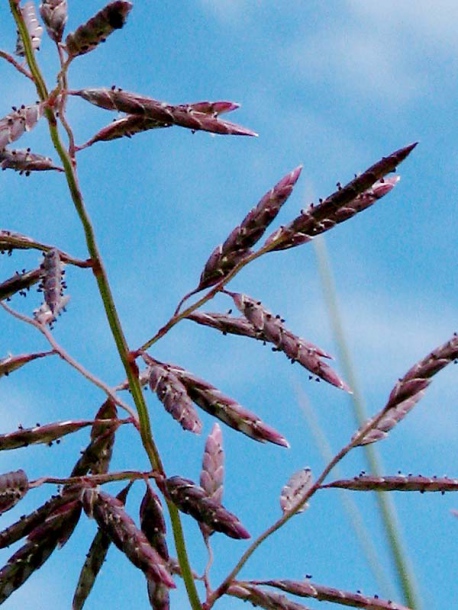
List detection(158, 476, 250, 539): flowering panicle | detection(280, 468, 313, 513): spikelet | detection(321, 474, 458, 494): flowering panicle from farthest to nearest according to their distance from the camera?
detection(280, 468, 313, 513): spikelet
detection(321, 474, 458, 494): flowering panicle
detection(158, 476, 250, 539): flowering panicle

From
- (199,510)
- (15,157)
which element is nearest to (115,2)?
(15,157)

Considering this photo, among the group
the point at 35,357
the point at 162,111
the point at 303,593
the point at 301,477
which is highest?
the point at 162,111

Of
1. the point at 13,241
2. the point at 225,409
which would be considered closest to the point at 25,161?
the point at 13,241

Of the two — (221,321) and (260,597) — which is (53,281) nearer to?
(221,321)

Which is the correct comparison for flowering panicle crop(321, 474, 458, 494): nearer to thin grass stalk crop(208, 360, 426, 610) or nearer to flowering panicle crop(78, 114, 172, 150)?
thin grass stalk crop(208, 360, 426, 610)

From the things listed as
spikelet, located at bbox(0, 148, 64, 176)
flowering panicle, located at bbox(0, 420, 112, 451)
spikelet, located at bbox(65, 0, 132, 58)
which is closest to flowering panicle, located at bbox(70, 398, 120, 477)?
flowering panicle, located at bbox(0, 420, 112, 451)

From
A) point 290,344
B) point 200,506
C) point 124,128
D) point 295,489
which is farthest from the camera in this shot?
point 295,489

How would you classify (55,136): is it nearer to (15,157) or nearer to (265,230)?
(15,157)
